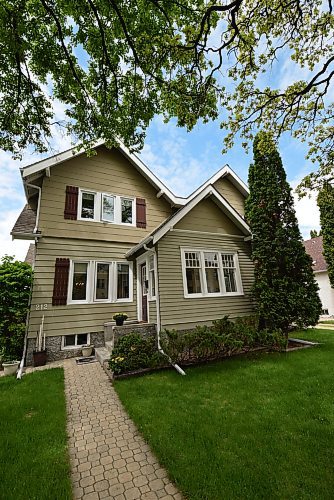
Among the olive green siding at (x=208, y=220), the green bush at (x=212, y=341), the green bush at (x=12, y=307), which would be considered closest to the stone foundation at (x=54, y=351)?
the green bush at (x=12, y=307)

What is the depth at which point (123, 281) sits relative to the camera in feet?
33.9

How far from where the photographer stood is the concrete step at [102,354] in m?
7.36

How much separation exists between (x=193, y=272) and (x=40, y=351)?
602cm

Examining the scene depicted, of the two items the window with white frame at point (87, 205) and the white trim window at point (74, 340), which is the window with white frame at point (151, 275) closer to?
the white trim window at point (74, 340)

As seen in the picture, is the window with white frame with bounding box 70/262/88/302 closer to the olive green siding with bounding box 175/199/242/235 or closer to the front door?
the front door

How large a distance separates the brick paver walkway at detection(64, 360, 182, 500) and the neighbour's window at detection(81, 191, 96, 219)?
683 cm

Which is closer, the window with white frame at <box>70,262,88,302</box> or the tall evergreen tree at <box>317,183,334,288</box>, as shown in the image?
the window with white frame at <box>70,262,88,302</box>

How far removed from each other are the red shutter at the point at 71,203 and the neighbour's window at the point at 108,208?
1.19m

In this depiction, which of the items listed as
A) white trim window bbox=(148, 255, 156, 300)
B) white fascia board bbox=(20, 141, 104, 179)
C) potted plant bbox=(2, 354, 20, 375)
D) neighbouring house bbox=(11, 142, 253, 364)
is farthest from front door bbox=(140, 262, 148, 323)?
white fascia board bbox=(20, 141, 104, 179)

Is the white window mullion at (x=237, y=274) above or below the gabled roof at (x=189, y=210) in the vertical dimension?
below

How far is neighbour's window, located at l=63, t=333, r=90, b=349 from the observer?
8.78 m

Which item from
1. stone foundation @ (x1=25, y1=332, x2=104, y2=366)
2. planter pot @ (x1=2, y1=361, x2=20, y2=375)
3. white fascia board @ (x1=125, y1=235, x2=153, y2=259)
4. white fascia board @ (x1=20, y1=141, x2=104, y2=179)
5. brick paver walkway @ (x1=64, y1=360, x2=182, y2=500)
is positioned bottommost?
brick paver walkway @ (x1=64, y1=360, x2=182, y2=500)

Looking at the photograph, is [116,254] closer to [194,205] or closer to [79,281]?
[79,281]

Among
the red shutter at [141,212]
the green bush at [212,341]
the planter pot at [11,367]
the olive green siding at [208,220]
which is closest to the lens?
the green bush at [212,341]
